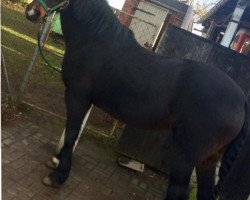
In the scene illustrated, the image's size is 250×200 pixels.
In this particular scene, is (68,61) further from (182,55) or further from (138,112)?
(182,55)

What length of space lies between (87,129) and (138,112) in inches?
94.6

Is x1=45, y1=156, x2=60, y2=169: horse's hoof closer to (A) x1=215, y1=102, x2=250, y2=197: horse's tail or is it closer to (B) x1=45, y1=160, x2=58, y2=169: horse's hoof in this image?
(B) x1=45, y1=160, x2=58, y2=169: horse's hoof

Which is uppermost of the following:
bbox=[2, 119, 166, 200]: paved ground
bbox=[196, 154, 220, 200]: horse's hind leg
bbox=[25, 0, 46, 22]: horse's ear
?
bbox=[25, 0, 46, 22]: horse's ear

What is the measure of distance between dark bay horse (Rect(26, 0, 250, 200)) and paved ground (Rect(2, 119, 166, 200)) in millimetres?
253

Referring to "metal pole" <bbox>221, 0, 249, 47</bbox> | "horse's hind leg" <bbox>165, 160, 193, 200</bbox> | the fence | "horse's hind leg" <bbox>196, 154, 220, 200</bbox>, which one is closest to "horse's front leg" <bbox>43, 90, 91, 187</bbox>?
"horse's hind leg" <bbox>165, 160, 193, 200</bbox>

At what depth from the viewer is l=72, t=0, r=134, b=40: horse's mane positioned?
394 cm

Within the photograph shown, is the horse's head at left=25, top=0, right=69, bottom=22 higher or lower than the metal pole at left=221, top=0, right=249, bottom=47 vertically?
lower

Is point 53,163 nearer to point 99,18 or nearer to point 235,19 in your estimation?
point 99,18

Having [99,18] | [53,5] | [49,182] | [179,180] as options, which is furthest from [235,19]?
[49,182]

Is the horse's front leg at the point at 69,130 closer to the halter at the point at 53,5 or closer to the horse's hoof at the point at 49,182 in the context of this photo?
the horse's hoof at the point at 49,182

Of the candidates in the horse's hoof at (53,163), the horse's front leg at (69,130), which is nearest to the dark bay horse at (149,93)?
the horse's front leg at (69,130)

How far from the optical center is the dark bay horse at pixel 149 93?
3.48m

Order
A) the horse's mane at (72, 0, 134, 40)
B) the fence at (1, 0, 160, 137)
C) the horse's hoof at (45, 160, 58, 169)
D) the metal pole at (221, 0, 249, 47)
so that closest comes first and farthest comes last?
the horse's mane at (72, 0, 134, 40) < the horse's hoof at (45, 160, 58, 169) < the fence at (1, 0, 160, 137) < the metal pole at (221, 0, 249, 47)

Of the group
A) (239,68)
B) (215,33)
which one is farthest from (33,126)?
(215,33)
